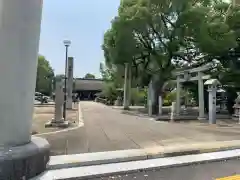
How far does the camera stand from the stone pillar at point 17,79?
4688mm

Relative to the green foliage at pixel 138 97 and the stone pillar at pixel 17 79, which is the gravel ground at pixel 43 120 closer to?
the stone pillar at pixel 17 79

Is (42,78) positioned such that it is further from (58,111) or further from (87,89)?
(58,111)

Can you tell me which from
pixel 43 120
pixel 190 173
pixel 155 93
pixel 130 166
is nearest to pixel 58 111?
pixel 43 120

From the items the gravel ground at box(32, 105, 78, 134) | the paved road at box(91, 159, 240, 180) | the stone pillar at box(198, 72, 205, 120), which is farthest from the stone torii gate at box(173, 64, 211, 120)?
the paved road at box(91, 159, 240, 180)

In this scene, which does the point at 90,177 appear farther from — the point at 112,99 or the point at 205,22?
the point at 112,99

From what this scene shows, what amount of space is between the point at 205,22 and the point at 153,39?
483 cm

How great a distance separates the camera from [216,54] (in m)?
22.5

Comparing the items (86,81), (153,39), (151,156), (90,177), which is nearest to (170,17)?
(153,39)

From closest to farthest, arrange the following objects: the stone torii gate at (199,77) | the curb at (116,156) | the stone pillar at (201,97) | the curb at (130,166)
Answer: the curb at (130,166), the curb at (116,156), the stone pillar at (201,97), the stone torii gate at (199,77)

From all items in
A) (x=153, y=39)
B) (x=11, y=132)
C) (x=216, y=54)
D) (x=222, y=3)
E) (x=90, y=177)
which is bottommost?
(x=90, y=177)

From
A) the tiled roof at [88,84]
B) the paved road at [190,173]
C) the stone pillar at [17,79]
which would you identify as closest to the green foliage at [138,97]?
the tiled roof at [88,84]

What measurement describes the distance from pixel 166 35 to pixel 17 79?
65.2 feet

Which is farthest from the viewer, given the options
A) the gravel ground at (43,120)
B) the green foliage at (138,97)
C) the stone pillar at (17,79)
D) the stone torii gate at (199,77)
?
the green foliage at (138,97)

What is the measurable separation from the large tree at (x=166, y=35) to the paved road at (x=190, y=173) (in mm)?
15980
